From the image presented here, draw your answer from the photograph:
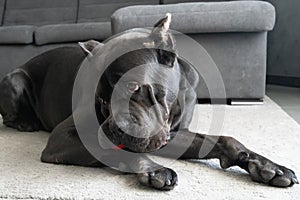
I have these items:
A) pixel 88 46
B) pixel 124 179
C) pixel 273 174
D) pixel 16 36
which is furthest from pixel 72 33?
pixel 273 174

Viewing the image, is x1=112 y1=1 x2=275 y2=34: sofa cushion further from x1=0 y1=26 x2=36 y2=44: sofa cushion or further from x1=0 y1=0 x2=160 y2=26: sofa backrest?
x1=0 y1=0 x2=160 y2=26: sofa backrest

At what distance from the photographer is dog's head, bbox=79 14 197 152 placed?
1.18m

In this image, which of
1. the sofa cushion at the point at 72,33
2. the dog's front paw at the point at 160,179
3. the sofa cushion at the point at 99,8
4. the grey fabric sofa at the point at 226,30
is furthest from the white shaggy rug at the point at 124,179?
the sofa cushion at the point at 99,8

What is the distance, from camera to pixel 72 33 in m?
3.17

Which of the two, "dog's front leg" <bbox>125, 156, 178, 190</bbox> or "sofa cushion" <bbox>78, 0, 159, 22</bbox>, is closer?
"dog's front leg" <bbox>125, 156, 178, 190</bbox>

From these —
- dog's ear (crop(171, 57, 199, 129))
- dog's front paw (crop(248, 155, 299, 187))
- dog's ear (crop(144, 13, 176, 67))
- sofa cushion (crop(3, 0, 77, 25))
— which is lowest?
sofa cushion (crop(3, 0, 77, 25))

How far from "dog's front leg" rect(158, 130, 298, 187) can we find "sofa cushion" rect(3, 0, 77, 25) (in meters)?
2.91

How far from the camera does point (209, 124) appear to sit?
7.00ft

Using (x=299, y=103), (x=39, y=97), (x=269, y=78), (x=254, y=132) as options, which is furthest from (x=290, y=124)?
(x=269, y=78)

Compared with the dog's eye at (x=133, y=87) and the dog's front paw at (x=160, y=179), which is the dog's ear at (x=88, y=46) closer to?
the dog's eye at (x=133, y=87)

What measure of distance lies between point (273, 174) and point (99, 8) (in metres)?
3.20

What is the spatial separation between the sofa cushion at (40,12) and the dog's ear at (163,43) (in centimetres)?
287

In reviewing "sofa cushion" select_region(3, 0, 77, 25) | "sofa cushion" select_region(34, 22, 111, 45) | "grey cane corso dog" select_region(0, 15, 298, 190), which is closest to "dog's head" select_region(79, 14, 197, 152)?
"grey cane corso dog" select_region(0, 15, 298, 190)

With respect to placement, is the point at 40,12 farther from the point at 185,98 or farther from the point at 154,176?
the point at 154,176
